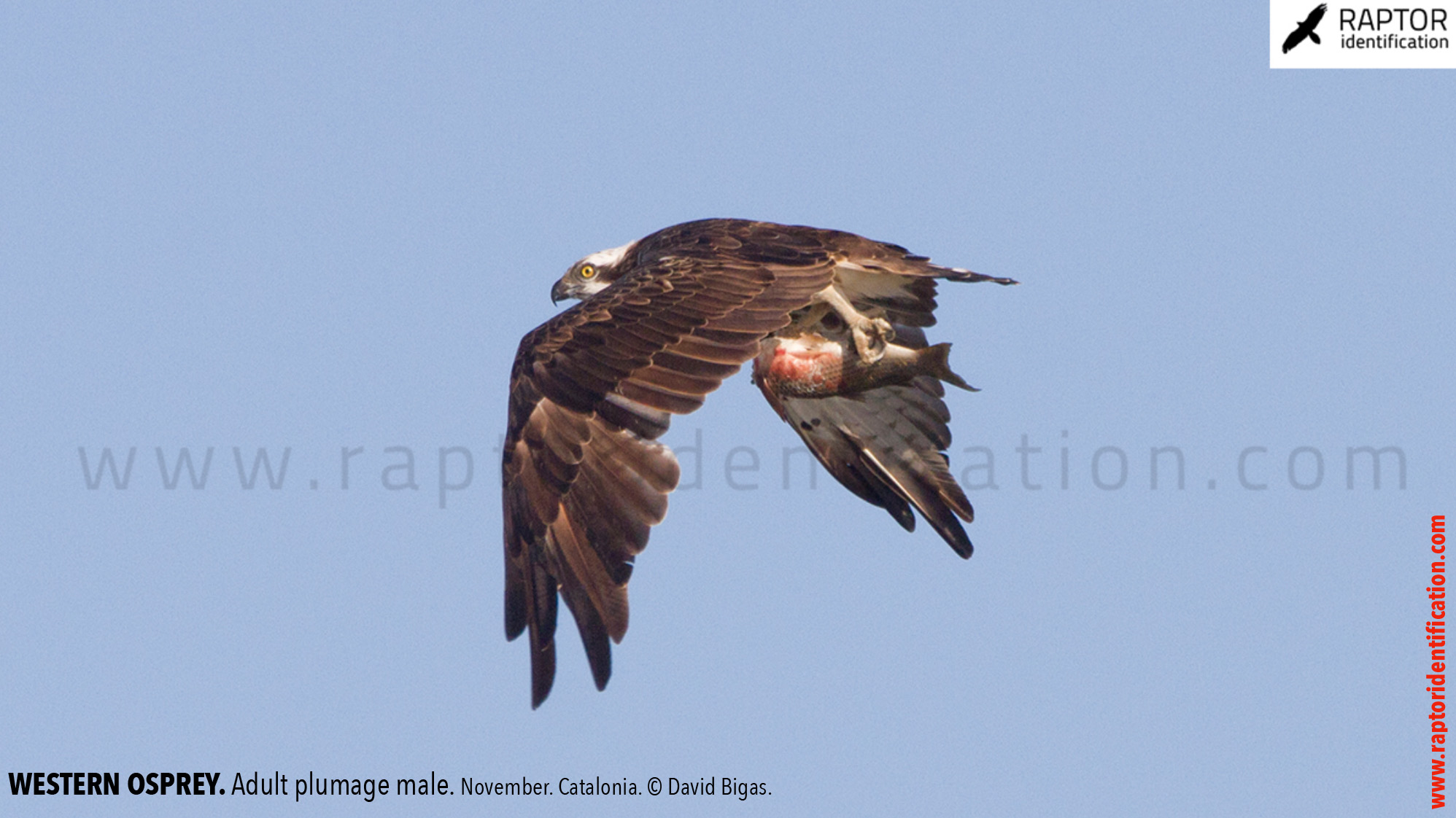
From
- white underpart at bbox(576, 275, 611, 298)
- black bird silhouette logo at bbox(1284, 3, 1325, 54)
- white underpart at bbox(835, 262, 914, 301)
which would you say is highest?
black bird silhouette logo at bbox(1284, 3, 1325, 54)

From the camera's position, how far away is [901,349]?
1166 centimetres

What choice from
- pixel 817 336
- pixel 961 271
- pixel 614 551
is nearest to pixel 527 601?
pixel 614 551

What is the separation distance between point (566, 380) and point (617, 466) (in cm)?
74

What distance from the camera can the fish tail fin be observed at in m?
11.5

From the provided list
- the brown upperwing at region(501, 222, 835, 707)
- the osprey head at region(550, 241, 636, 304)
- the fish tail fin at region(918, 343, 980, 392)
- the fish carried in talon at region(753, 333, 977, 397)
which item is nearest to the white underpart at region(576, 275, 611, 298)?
the osprey head at region(550, 241, 636, 304)

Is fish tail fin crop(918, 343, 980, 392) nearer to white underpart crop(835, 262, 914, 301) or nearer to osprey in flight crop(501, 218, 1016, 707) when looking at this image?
osprey in flight crop(501, 218, 1016, 707)

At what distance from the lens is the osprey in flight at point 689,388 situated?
31.4 feet

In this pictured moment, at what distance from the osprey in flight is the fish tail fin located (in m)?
0.01

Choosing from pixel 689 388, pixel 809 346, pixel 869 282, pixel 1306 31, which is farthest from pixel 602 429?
pixel 1306 31

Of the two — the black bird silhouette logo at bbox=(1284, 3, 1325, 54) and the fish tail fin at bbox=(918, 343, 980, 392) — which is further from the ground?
the black bird silhouette logo at bbox=(1284, 3, 1325, 54)

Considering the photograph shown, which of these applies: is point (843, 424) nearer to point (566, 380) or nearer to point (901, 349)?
point (901, 349)

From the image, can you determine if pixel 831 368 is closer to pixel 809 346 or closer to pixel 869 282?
pixel 809 346

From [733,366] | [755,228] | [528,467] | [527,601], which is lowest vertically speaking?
[527,601]

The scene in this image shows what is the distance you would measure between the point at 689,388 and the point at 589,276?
13.6 feet
